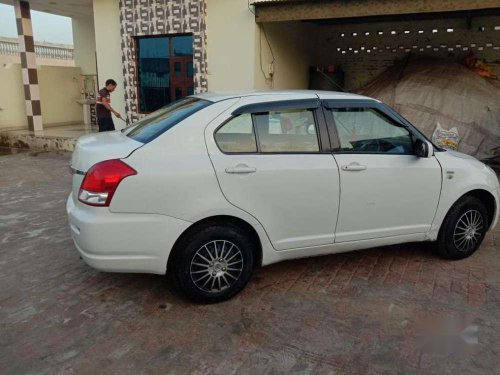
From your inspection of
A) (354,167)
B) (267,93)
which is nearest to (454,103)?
(354,167)

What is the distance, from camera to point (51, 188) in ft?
23.5

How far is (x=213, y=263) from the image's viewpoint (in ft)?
10.8

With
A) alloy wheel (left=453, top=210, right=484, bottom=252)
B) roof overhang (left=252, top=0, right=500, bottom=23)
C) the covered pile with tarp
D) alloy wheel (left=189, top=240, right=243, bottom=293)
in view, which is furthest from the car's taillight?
the covered pile with tarp

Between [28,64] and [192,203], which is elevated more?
[28,64]

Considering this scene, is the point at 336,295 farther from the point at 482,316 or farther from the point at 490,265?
the point at 490,265

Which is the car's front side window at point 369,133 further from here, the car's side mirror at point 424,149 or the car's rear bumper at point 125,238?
the car's rear bumper at point 125,238

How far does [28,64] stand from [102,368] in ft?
38.5

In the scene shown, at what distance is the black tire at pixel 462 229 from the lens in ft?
13.7

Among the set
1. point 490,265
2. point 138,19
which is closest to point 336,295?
point 490,265

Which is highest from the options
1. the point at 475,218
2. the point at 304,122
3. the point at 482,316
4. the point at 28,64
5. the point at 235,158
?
the point at 28,64

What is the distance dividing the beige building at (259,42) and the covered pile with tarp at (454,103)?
135 centimetres

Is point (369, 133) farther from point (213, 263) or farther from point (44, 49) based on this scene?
point (44, 49)

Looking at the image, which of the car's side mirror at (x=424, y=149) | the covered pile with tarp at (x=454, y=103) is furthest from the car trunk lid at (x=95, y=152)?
the covered pile with tarp at (x=454, y=103)

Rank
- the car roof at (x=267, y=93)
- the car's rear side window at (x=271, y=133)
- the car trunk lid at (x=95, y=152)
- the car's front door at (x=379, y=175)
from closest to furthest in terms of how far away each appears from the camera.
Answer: the car trunk lid at (x=95, y=152) < the car's rear side window at (x=271, y=133) < the car roof at (x=267, y=93) < the car's front door at (x=379, y=175)
